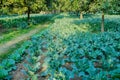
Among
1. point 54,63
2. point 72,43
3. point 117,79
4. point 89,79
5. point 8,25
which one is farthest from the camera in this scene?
point 8,25

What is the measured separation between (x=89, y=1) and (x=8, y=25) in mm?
15313

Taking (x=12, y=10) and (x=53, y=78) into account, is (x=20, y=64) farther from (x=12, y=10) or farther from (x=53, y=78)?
(x=12, y=10)

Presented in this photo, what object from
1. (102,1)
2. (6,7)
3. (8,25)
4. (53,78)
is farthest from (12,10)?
(53,78)

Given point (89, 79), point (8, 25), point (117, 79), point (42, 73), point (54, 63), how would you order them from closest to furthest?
1. point (117, 79)
2. point (89, 79)
3. point (42, 73)
4. point (54, 63)
5. point (8, 25)

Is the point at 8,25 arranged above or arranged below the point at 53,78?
below

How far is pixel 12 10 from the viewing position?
29734 mm

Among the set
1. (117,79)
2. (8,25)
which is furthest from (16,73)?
(8,25)

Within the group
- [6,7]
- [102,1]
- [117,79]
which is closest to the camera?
[117,79]

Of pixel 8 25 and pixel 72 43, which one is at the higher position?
pixel 72 43

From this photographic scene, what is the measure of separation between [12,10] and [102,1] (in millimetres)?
13413

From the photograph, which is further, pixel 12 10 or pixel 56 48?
pixel 12 10

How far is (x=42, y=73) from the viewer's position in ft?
31.6

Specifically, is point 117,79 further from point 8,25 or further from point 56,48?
point 8,25

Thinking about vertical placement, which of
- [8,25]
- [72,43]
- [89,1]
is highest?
[89,1]
